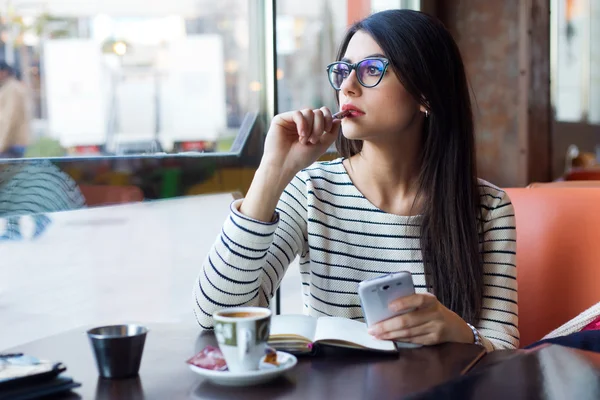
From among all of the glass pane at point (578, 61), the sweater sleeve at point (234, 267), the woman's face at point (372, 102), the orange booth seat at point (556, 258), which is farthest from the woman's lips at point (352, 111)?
the glass pane at point (578, 61)

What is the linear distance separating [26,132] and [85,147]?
0.20 m

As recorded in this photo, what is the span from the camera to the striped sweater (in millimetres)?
1599

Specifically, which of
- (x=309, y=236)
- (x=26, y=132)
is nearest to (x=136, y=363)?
(x=309, y=236)

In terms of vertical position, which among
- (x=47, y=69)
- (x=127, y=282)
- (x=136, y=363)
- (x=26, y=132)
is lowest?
(x=127, y=282)

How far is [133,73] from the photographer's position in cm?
211

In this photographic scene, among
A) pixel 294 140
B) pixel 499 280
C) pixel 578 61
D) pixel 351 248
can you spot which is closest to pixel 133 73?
pixel 294 140

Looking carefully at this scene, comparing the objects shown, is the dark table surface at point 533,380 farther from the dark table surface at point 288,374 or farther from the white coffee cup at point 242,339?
the white coffee cup at point 242,339

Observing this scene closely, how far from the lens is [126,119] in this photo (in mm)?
2107

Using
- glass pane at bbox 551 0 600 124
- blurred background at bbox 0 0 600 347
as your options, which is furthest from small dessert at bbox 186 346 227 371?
glass pane at bbox 551 0 600 124

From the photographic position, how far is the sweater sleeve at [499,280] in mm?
1578

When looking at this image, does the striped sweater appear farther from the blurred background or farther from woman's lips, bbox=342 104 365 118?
the blurred background

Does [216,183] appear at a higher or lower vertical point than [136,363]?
higher

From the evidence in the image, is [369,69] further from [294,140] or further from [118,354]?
[118,354]

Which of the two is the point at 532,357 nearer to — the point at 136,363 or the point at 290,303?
the point at 136,363
